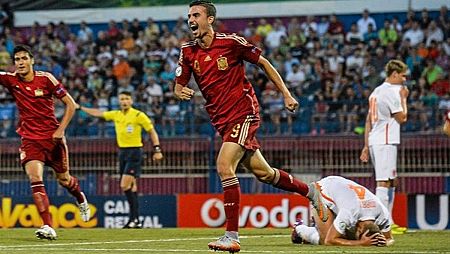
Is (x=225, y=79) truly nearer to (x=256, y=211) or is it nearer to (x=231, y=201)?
(x=231, y=201)

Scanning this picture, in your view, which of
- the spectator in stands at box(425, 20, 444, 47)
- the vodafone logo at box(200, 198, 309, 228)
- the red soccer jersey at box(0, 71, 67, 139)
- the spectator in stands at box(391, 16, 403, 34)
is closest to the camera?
the red soccer jersey at box(0, 71, 67, 139)

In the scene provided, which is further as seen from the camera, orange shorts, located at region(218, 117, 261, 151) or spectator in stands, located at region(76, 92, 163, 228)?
spectator in stands, located at region(76, 92, 163, 228)

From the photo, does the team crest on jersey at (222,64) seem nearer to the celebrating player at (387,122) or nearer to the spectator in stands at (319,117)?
the celebrating player at (387,122)

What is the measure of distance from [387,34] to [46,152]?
558 inches

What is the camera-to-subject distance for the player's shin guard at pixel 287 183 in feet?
41.0

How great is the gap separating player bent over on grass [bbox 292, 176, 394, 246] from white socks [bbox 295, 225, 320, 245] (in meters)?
0.08

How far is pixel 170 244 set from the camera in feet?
44.4

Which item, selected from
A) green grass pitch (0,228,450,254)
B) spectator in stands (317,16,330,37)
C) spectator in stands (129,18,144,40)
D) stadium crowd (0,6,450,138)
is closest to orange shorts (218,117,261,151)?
green grass pitch (0,228,450,254)

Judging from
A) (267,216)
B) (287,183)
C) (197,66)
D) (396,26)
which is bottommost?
(267,216)

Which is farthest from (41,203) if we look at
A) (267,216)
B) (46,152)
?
(267,216)

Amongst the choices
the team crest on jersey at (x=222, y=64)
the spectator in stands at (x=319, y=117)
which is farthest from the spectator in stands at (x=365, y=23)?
the team crest on jersey at (x=222, y=64)

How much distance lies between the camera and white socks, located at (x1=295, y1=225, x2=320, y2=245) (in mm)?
12633

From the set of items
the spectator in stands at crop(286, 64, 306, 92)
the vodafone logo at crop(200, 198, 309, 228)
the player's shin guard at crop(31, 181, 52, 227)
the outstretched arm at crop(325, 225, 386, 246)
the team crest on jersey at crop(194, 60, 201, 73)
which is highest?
the spectator in stands at crop(286, 64, 306, 92)

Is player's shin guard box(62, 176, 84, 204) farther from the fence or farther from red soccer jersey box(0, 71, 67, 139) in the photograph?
the fence
